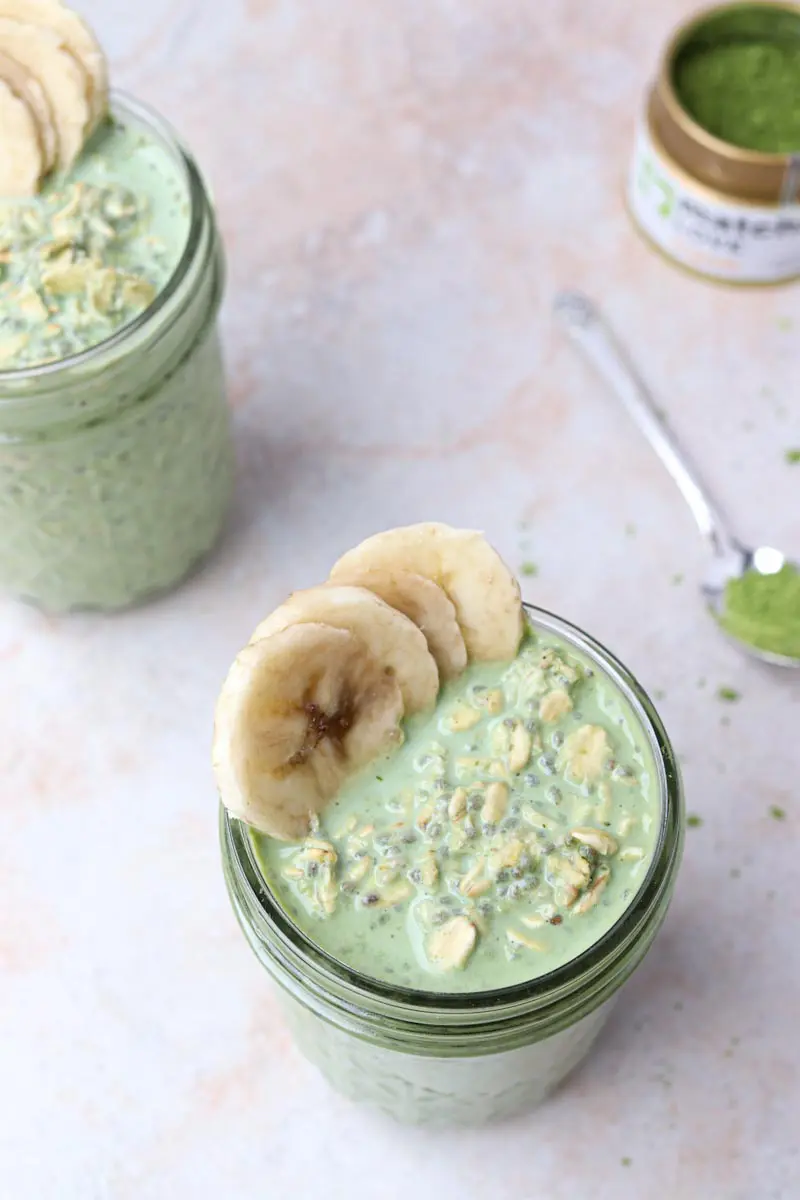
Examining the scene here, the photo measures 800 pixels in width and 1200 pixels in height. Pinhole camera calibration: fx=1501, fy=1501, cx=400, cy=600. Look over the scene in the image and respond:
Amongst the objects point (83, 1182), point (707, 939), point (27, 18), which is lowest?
point (83, 1182)

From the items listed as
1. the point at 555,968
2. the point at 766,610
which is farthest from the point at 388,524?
the point at 555,968

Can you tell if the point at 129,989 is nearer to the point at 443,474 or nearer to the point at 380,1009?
the point at 380,1009

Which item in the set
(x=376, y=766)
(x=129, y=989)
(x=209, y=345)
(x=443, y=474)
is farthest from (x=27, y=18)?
(x=129, y=989)

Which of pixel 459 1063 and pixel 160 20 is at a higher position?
pixel 160 20

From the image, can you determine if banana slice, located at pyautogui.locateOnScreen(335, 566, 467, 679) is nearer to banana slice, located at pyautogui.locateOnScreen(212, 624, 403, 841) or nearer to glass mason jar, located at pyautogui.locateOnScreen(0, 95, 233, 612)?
banana slice, located at pyautogui.locateOnScreen(212, 624, 403, 841)

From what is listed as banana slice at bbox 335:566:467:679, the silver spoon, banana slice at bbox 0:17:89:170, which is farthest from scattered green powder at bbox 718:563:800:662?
banana slice at bbox 0:17:89:170

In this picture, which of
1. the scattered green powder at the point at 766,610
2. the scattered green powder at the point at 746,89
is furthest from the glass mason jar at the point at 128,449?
the scattered green powder at the point at 746,89
